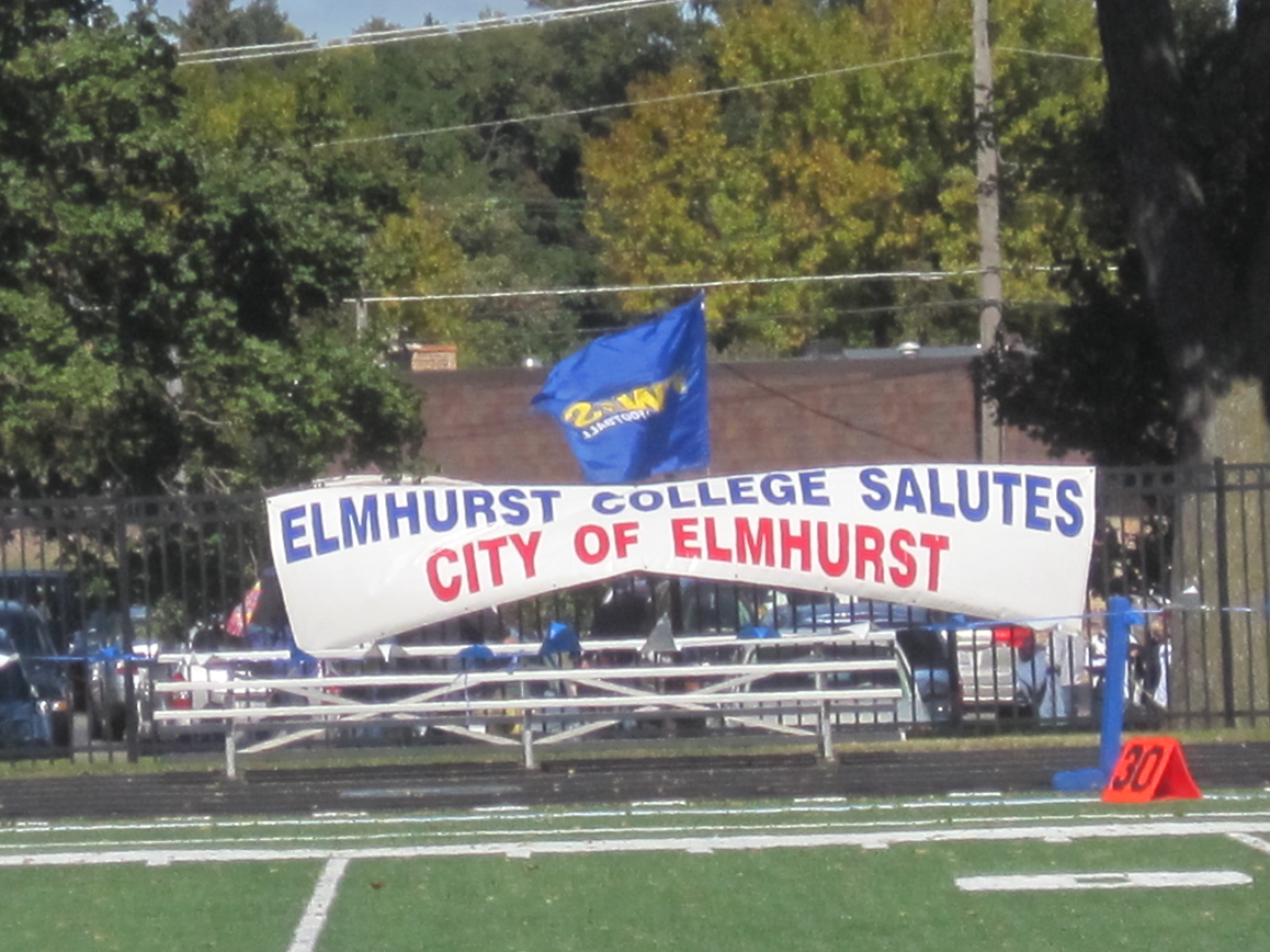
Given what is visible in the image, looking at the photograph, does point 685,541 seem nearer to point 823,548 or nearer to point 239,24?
point 823,548

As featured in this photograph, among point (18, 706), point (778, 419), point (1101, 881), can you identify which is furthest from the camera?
point (778, 419)

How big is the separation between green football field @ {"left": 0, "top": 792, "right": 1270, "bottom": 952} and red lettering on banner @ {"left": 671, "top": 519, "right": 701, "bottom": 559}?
2.53 metres

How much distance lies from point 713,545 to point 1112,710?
3147 millimetres

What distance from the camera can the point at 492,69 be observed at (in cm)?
7081

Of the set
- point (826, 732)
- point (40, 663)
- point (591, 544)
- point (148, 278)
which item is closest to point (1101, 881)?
point (826, 732)

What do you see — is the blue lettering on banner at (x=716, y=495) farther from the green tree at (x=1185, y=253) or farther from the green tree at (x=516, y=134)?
the green tree at (x=516, y=134)

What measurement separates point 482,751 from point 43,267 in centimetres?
695

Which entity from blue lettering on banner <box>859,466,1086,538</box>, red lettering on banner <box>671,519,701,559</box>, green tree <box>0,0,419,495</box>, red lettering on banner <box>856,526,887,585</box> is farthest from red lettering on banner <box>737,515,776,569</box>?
green tree <box>0,0,419,495</box>

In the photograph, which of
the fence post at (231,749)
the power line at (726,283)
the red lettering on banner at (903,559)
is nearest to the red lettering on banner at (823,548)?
the red lettering on banner at (903,559)

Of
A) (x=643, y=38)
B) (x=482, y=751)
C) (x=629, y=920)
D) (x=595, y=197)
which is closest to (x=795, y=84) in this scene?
(x=595, y=197)

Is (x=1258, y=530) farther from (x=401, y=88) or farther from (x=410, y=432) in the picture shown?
(x=401, y=88)

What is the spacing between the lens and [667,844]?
29.5 ft

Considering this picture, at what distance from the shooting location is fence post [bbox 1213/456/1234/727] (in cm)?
1295

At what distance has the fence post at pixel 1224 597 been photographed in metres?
12.9
